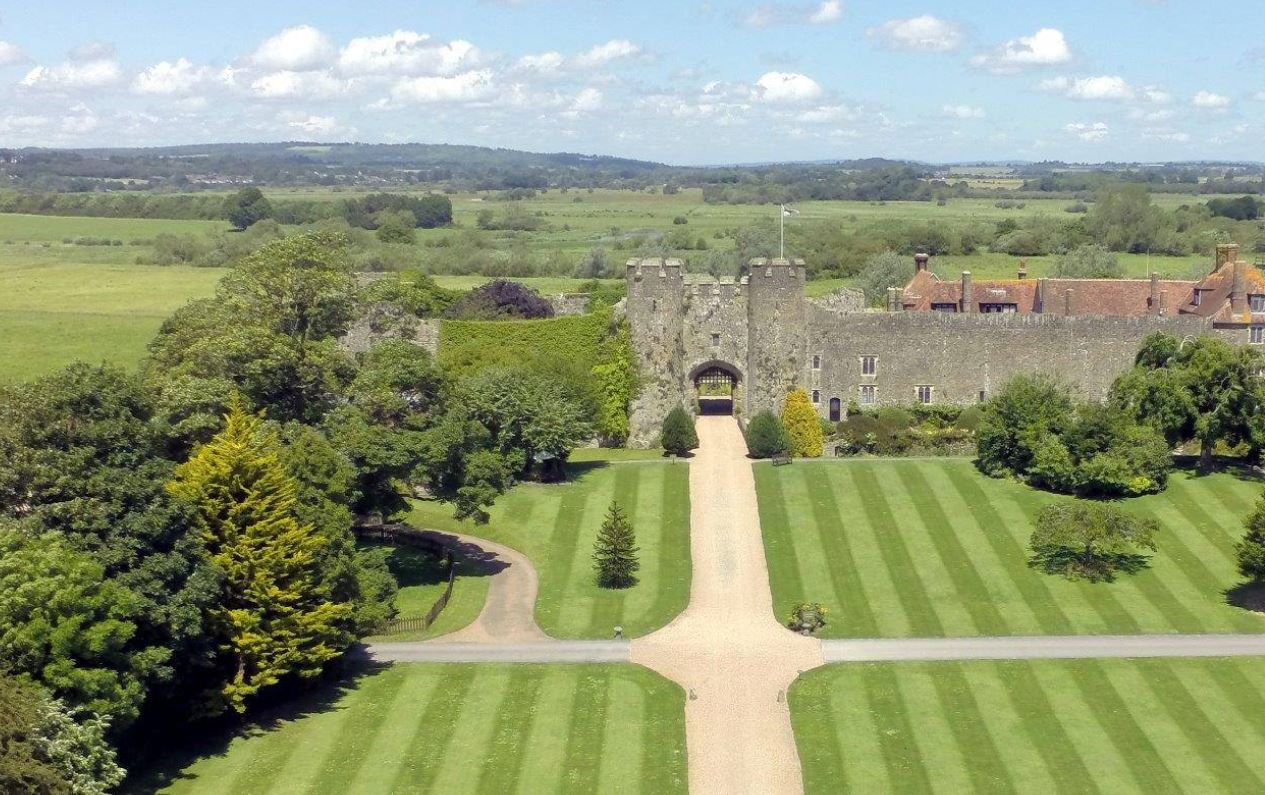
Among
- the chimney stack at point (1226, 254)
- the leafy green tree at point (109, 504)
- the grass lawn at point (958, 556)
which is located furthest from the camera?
the chimney stack at point (1226, 254)

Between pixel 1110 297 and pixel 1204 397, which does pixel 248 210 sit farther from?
pixel 1204 397

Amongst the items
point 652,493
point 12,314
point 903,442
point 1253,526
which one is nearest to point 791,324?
point 903,442

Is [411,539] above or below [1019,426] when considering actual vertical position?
below

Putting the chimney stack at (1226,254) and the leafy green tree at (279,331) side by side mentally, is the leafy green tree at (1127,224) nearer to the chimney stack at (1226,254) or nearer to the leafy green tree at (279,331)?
the chimney stack at (1226,254)

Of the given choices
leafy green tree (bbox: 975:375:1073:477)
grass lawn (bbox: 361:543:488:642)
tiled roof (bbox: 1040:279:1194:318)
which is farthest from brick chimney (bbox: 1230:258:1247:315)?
grass lawn (bbox: 361:543:488:642)

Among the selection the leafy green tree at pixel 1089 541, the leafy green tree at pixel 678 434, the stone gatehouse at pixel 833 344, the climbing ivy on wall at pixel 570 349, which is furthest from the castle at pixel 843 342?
the leafy green tree at pixel 1089 541

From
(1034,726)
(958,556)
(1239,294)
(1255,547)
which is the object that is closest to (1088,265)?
(1239,294)
